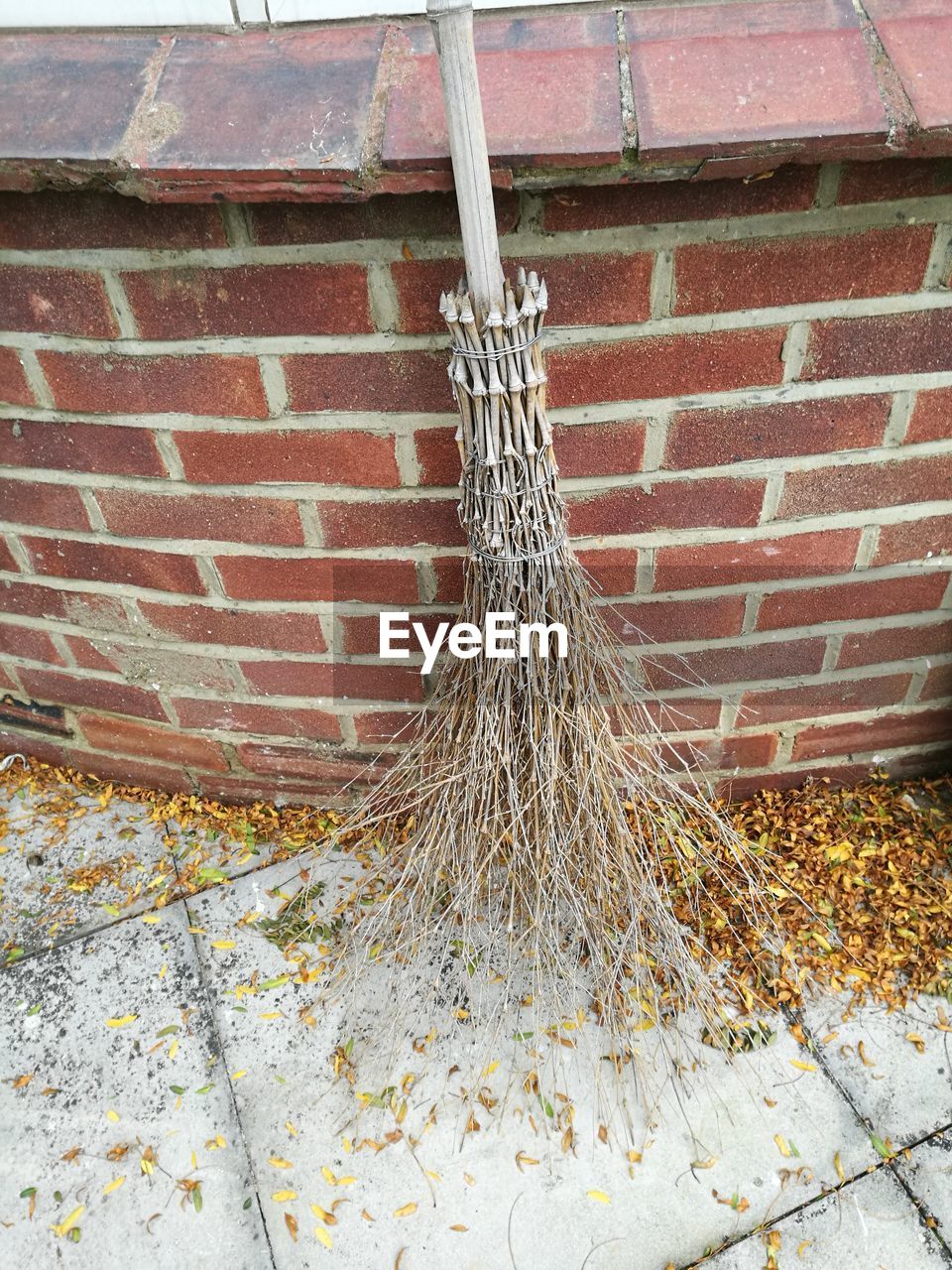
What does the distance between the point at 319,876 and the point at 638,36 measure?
133cm

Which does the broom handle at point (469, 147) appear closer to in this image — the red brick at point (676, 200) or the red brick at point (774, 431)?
the red brick at point (676, 200)

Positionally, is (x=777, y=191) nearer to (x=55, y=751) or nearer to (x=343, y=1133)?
(x=343, y=1133)

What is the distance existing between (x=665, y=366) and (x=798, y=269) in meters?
0.19

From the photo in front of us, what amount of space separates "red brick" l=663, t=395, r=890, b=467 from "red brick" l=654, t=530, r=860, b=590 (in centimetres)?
14

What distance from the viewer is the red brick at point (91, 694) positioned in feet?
5.54

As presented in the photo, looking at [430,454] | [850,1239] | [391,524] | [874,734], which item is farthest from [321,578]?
[850,1239]

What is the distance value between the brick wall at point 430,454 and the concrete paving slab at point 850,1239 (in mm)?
681

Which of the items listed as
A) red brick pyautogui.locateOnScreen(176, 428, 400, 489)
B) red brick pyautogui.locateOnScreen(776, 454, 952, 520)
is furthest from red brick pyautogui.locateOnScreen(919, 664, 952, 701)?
red brick pyautogui.locateOnScreen(176, 428, 400, 489)

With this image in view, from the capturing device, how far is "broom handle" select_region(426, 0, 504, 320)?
2.83ft

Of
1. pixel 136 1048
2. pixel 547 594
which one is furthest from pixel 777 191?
pixel 136 1048

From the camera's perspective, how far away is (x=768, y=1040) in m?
1.37

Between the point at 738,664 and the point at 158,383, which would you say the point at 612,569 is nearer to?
the point at 738,664

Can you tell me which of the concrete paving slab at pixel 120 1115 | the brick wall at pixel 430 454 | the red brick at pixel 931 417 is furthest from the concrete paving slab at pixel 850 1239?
the red brick at pixel 931 417

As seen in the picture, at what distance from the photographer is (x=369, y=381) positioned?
4.04 feet
